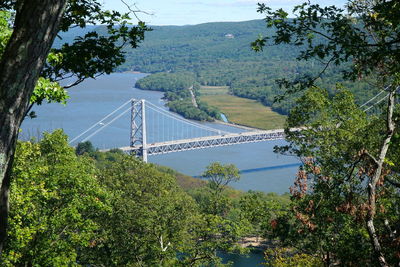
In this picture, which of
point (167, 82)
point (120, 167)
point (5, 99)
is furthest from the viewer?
point (167, 82)

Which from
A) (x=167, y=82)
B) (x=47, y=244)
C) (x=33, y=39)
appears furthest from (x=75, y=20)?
(x=167, y=82)

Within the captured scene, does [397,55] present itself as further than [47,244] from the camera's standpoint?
No

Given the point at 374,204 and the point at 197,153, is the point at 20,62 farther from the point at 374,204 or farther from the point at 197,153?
the point at 197,153

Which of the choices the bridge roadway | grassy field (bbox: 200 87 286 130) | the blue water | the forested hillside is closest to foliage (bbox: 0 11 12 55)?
the blue water

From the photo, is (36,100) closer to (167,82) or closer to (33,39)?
(33,39)

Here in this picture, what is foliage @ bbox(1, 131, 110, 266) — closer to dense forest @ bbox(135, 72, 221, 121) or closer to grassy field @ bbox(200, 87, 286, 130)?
grassy field @ bbox(200, 87, 286, 130)

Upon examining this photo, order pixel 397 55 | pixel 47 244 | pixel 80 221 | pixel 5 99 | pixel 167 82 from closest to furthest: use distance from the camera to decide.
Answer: pixel 5 99, pixel 397 55, pixel 47 244, pixel 80 221, pixel 167 82

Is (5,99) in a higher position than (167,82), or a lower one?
higher
